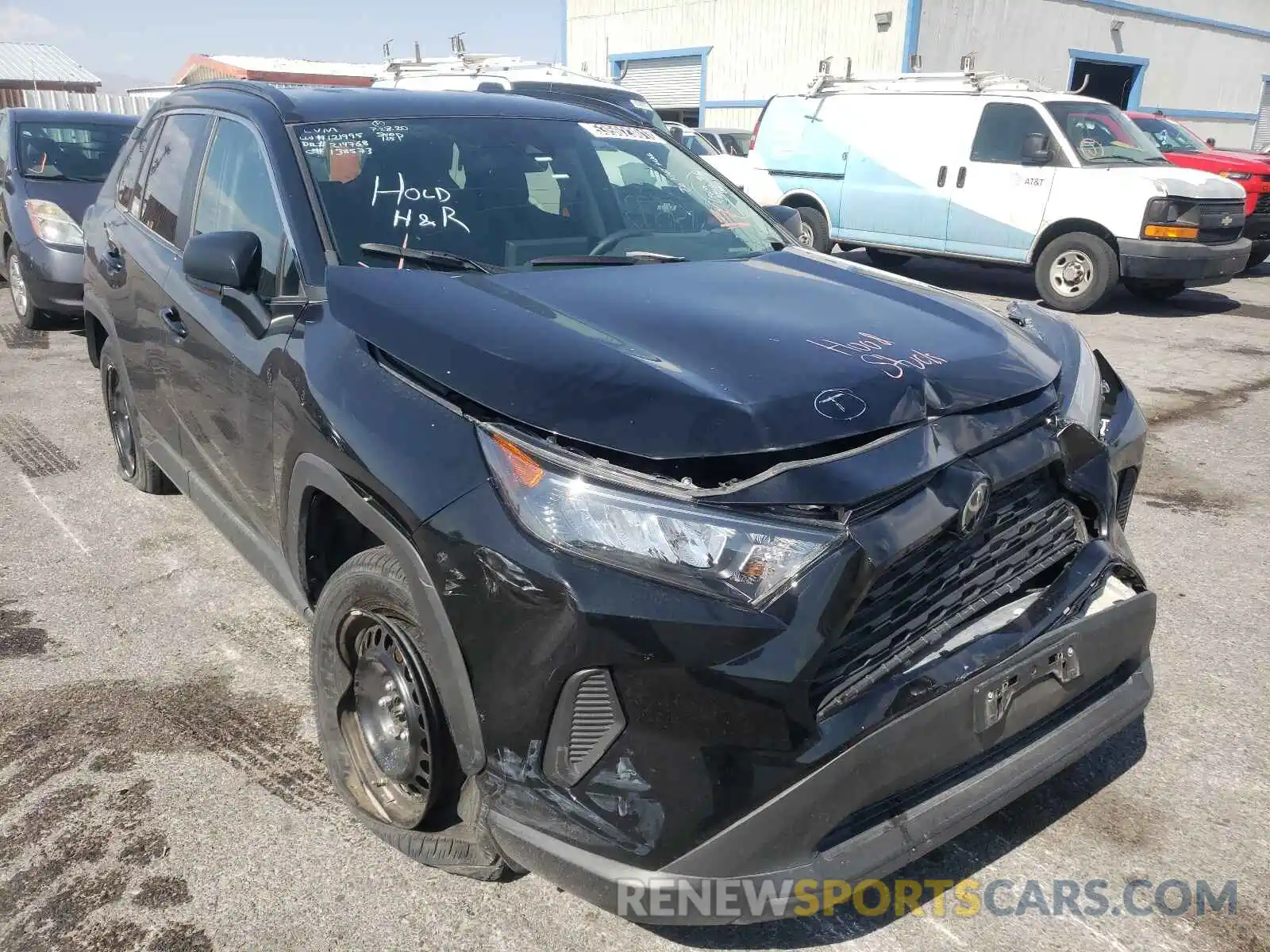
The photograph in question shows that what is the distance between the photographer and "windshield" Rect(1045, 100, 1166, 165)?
10203mm

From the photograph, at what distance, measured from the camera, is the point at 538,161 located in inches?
→ 137

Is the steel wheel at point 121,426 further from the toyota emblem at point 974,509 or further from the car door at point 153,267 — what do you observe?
the toyota emblem at point 974,509

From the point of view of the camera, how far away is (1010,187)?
34.3ft

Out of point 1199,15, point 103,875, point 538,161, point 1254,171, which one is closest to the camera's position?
point 103,875

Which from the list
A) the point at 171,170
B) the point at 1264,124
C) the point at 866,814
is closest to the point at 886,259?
the point at 171,170

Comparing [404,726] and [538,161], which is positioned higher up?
[538,161]

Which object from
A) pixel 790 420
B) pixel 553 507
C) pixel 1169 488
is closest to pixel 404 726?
pixel 553 507

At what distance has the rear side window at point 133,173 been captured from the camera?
4.34 meters

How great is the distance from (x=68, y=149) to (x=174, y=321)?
21.6 feet

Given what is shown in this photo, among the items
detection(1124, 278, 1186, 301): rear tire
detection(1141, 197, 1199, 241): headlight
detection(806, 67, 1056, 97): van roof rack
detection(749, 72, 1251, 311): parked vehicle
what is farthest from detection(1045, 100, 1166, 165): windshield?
detection(1124, 278, 1186, 301): rear tire

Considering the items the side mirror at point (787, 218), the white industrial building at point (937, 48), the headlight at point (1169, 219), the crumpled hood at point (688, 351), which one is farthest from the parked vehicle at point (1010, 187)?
the crumpled hood at point (688, 351)

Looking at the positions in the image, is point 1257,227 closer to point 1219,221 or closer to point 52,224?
point 1219,221

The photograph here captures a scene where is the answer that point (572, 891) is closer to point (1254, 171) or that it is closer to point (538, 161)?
point (538, 161)

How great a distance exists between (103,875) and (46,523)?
268 centimetres
